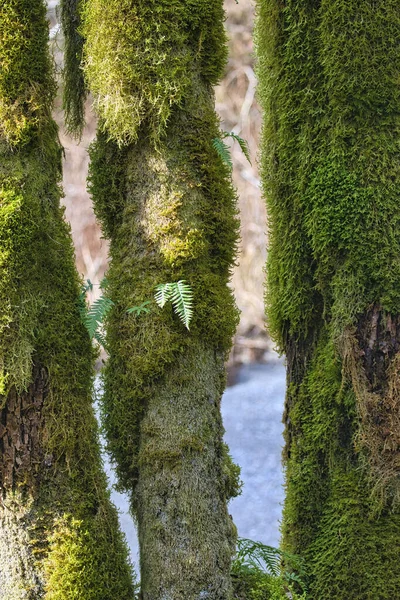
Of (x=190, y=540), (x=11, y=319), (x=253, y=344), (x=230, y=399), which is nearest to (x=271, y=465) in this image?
(x=230, y=399)

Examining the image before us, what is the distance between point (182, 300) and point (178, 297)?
85 millimetres

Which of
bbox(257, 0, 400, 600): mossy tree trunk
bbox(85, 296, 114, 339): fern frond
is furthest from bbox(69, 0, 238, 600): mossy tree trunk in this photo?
Result: bbox(257, 0, 400, 600): mossy tree trunk

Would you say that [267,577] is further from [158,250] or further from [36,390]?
[158,250]

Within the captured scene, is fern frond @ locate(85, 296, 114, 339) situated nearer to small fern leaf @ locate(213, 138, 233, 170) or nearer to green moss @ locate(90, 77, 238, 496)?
green moss @ locate(90, 77, 238, 496)

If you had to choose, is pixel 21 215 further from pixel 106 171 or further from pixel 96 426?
pixel 96 426

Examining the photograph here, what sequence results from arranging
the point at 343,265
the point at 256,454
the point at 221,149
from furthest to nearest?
the point at 256,454, the point at 343,265, the point at 221,149

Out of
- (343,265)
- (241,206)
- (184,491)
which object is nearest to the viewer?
(184,491)

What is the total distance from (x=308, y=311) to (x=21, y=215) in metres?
1.42

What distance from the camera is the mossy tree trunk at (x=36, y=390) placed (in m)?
2.63

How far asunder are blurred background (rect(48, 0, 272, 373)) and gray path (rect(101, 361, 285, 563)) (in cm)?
119

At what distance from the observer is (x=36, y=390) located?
2691 millimetres

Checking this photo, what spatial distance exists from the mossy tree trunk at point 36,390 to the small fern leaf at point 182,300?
0.45 metres

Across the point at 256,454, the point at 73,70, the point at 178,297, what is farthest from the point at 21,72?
the point at 256,454

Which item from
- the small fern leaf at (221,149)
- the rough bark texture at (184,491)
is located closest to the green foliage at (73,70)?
the small fern leaf at (221,149)
